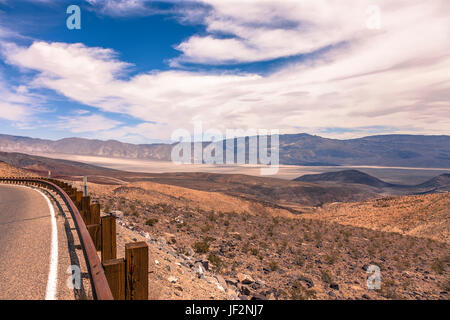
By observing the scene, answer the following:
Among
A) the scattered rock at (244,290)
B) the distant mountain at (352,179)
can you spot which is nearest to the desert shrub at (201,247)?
the scattered rock at (244,290)

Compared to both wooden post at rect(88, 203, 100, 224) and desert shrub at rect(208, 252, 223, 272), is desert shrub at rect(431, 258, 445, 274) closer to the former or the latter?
desert shrub at rect(208, 252, 223, 272)

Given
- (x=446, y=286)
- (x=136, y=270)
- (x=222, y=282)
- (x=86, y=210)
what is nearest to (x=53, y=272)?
(x=86, y=210)

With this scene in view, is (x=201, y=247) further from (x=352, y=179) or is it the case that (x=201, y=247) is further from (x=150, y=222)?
(x=352, y=179)

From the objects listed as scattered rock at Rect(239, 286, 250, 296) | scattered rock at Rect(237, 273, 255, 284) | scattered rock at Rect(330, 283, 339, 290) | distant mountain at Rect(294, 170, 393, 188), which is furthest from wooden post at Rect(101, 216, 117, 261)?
distant mountain at Rect(294, 170, 393, 188)

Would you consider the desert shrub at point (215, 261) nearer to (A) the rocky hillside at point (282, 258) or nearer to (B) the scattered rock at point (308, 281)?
(A) the rocky hillside at point (282, 258)
